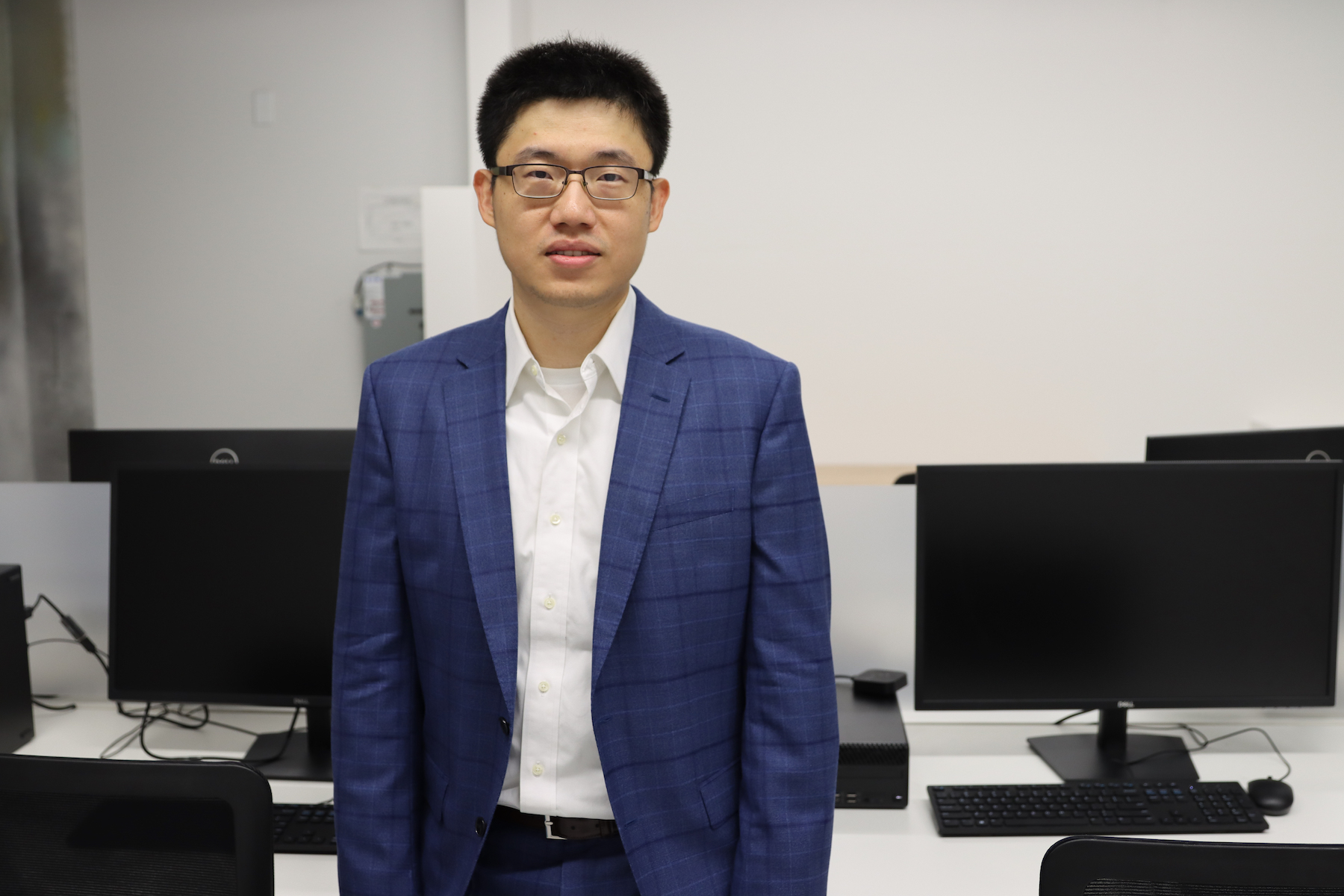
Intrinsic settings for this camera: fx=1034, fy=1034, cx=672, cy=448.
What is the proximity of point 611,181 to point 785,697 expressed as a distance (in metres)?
0.57

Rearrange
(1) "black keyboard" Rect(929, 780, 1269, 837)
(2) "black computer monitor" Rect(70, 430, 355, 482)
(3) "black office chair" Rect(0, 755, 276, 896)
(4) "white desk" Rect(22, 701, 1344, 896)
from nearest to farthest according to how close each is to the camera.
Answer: (3) "black office chair" Rect(0, 755, 276, 896) < (4) "white desk" Rect(22, 701, 1344, 896) < (1) "black keyboard" Rect(929, 780, 1269, 837) < (2) "black computer monitor" Rect(70, 430, 355, 482)

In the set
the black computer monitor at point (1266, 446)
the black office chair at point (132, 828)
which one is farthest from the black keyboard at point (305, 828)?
the black computer monitor at point (1266, 446)

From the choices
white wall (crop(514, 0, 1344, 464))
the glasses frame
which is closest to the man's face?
the glasses frame

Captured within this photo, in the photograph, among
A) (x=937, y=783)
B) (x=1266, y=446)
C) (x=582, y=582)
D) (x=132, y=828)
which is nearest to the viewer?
(x=132, y=828)

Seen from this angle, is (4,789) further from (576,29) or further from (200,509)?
(576,29)

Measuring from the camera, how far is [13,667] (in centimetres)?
174

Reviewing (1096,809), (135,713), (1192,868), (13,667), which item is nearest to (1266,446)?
(1096,809)

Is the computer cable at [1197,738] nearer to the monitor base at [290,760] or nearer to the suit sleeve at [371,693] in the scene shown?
the suit sleeve at [371,693]

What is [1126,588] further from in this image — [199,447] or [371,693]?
[199,447]

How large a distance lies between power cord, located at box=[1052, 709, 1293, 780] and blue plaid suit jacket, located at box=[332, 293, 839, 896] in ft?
2.50

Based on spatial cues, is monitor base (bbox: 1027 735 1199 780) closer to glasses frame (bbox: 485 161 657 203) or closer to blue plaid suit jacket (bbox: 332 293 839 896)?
blue plaid suit jacket (bbox: 332 293 839 896)

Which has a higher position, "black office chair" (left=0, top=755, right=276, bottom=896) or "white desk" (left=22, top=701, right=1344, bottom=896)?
"black office chair" (left=0, top=755, right=276, bottom=896)

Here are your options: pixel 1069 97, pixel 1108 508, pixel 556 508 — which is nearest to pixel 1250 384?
pixel 1069 97

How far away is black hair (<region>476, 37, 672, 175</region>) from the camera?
1.08 meters
